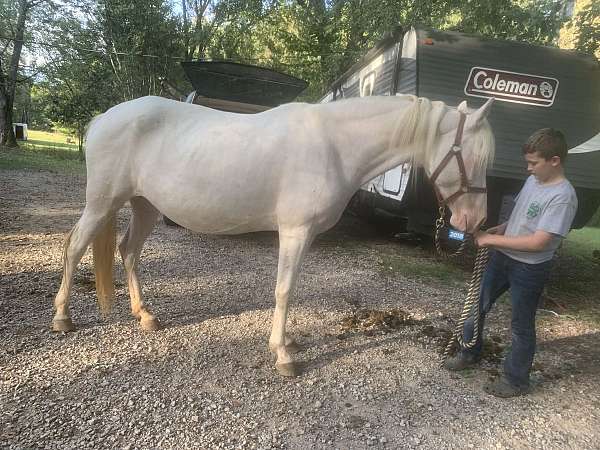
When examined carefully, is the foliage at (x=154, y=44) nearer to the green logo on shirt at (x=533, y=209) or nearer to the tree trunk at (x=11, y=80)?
the tree trunk at (x=11, y=80)

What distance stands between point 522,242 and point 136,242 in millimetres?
2810

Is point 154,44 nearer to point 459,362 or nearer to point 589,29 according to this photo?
point 589,29

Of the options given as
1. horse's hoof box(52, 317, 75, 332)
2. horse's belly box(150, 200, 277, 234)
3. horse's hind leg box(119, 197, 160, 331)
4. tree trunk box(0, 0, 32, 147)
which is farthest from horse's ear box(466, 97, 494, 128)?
tree trunk box(0, 0, 32, 147)

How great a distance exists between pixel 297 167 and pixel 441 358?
180 cm

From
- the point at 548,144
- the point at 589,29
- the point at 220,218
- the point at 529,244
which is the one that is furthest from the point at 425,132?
the point at 589,29

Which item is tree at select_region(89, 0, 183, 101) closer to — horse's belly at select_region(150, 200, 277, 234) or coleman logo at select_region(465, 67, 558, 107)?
coleman logo at select_region(465, 67, 558, 107)

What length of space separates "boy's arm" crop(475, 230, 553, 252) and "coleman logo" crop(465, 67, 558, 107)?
261cm

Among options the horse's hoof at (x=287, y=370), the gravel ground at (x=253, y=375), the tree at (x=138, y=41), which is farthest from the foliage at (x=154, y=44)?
the horse's hoof at (x=287, y=370)

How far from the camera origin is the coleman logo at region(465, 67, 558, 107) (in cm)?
429

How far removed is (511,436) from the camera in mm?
2178

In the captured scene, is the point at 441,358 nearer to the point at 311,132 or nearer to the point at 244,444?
the point at 244,444

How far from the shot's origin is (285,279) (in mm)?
2621

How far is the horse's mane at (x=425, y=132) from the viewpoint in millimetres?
2350

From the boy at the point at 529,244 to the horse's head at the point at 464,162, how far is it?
6.7 inches
